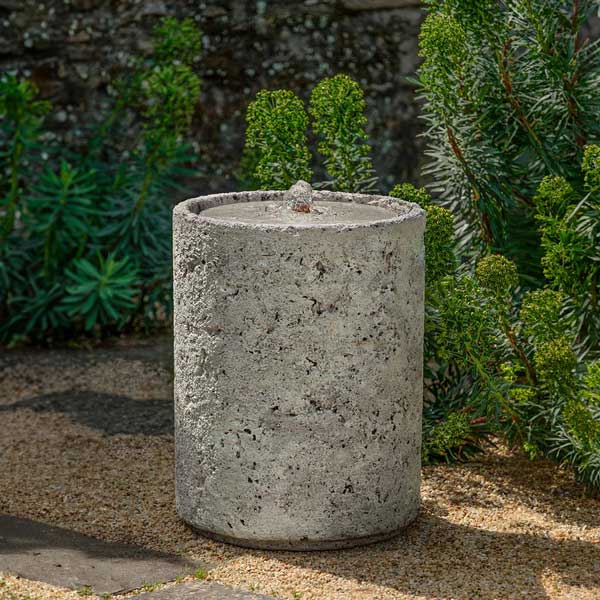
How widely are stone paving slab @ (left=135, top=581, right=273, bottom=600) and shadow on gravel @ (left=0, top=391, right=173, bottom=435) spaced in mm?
1518

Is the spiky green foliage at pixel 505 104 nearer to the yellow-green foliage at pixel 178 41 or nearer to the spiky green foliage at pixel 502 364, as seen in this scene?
the spiky green foliage at pixel 502 364

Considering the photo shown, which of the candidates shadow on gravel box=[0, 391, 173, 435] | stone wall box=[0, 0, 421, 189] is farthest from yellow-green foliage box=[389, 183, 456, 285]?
stone wall box=[0, 0, 421, 189]

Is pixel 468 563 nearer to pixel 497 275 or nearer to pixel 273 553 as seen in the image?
pixel 273 553

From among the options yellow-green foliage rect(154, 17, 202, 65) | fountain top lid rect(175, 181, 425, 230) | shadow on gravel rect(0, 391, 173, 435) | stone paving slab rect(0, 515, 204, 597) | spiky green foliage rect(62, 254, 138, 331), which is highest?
yellow-green foliage rect(154, 17, 202, 65)

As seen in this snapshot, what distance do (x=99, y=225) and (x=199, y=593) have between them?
3.02 metres

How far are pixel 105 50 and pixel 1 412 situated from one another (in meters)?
2.15

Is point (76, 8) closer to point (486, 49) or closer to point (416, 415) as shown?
point (486, 49)

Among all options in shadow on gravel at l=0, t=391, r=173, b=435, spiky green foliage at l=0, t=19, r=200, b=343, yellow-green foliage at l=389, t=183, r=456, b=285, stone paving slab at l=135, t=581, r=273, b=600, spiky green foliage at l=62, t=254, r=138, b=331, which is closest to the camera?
stone paving slab at l=135, t=581, r=273, b=600

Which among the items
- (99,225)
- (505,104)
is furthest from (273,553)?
(99,225)

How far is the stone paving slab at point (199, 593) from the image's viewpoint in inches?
139

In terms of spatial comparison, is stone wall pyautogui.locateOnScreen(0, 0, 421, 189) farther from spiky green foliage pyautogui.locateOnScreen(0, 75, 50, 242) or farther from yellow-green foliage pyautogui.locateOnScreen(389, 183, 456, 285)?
yellow-green foliage pyautogui.locateOnScreen(389, 183, 456, 285)

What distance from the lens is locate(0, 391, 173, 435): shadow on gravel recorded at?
16.9ft

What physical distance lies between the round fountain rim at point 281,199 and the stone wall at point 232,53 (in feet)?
8.31

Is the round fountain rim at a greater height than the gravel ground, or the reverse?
the round fountain rim
